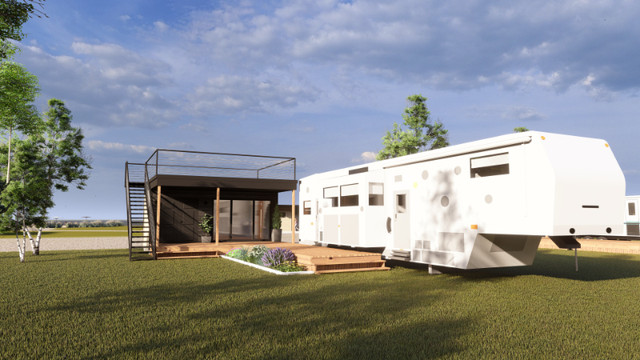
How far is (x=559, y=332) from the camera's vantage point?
5758mm

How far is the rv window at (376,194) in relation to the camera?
1188cm

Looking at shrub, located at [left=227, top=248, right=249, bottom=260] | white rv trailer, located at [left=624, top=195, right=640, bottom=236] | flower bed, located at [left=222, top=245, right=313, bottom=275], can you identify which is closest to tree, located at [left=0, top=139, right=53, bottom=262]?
shrub, located at [left=227, top=248, right=249, bottom=260]

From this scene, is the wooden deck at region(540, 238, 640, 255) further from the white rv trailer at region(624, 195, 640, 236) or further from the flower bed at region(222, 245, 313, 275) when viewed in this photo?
the flower bed at region(222, 245, 313, 275)

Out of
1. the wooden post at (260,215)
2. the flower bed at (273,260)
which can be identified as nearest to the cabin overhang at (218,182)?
the wooden post at (260,215)

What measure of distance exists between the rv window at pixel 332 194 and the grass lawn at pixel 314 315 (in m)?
3.22

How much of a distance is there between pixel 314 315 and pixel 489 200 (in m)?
4.71

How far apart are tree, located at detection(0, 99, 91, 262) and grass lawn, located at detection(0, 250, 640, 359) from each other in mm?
6193

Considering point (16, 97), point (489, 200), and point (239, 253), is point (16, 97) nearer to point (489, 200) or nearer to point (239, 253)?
point (239, 253)

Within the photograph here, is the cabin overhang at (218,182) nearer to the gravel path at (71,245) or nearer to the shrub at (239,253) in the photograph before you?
the shrub at (239,253)

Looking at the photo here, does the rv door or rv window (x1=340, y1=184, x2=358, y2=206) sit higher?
rv window (x1=340, y1=184, x2=358, y2=206)

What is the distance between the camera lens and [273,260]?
39.9ft

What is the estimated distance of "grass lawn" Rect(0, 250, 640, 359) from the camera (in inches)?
193

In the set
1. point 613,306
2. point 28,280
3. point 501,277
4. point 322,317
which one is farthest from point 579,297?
point 28,280

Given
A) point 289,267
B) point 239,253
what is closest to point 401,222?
point 289,267
